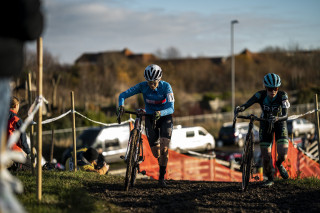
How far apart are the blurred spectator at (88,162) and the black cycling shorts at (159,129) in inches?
94.3

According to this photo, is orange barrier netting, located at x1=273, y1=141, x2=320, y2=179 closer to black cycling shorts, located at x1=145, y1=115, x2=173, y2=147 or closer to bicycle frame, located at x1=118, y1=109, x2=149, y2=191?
black cycling shorts, located at x1=145, y1=115, x2=173, y2=147

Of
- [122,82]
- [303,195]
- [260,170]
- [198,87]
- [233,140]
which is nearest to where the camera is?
[303,195]

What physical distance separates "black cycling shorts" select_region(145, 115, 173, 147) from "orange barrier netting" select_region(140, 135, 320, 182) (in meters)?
2.23

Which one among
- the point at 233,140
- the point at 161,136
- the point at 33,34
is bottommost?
the point at 233,140

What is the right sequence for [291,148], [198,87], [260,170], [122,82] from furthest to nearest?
1. [198,87]
2. [122,82]
3. [260,170]
4. [291,148]

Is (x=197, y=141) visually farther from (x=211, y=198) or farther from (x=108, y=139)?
(x=211, y=198)

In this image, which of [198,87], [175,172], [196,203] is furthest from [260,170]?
[198,87]

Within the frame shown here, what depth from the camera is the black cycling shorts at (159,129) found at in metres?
7.30

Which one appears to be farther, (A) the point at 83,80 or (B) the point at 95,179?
(A) the point at 83,80

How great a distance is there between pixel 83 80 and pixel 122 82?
482 cm

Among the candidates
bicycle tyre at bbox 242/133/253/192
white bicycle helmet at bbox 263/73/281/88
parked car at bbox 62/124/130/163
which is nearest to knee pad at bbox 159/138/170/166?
bicycle tyre at bbox 242/133/253/192

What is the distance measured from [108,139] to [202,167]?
26.4 feet

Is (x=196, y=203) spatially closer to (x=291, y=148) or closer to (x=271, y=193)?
(x=271, y=193)

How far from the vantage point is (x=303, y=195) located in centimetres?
662
